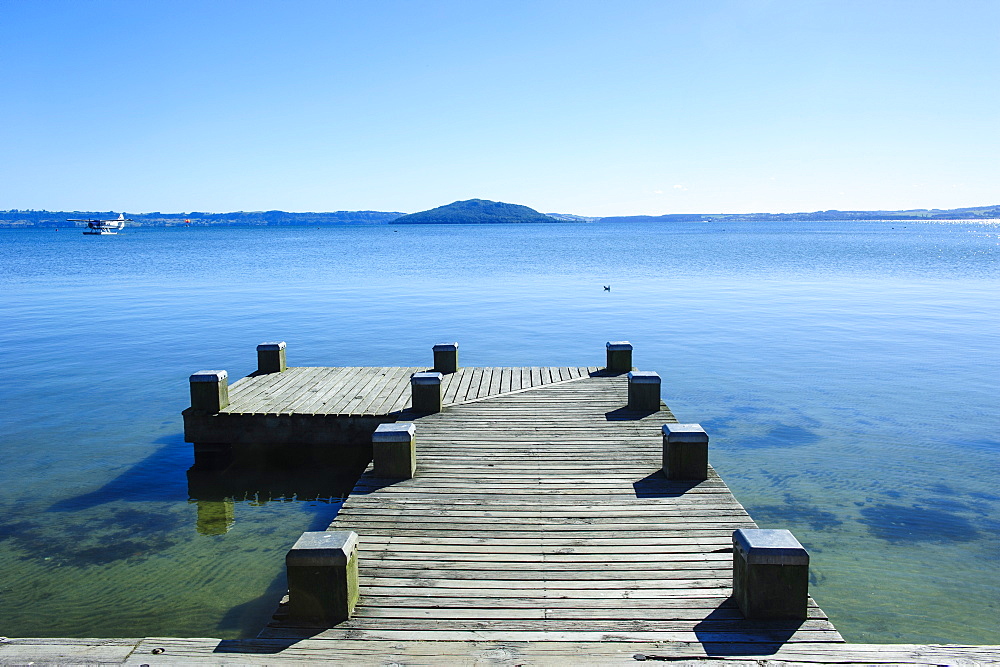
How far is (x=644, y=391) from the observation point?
1143 centimetres

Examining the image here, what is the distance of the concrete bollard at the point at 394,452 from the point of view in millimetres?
8461

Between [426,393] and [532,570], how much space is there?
5.42 m

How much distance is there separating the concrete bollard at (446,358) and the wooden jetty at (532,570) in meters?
3.72

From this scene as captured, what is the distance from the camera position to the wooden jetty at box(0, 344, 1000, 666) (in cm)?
496

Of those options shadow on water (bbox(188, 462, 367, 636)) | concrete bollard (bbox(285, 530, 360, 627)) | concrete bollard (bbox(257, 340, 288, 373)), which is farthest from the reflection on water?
concrete bollard (bbox(285, 530, 360, 627))

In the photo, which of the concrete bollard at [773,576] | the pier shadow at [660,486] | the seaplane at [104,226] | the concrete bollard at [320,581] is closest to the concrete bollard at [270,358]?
the pier shadow at [660,486]

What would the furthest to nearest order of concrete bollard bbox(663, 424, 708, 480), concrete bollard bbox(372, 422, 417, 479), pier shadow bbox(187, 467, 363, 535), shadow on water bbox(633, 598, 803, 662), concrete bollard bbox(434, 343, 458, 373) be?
concrete bollard bbox(434, 343, 458, 373), pier shadow bbox(187, 467, 363, 535), concrete bollard bbox(372, 422, 417, 479), concrete bollard bbox(663, 424, 708, 480), shadow on water bbox(633, 598, 803, 662)

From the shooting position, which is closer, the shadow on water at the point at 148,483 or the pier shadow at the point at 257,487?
the pier shadow at the point at 257,487

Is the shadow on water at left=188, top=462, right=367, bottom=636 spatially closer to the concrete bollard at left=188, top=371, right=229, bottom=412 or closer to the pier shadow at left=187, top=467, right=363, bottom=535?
the pier shadow at left=187, top=467, right=363, bottom=535

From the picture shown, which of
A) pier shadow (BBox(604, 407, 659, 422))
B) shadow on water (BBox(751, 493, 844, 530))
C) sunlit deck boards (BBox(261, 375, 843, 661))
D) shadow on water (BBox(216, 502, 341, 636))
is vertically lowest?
shadow on water (BBox(216, 502, 341, 636))

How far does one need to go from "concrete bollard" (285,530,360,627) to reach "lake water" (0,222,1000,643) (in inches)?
116

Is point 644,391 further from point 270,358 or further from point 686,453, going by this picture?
point 270,358

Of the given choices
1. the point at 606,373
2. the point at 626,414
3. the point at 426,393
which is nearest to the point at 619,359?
the point at 606,373

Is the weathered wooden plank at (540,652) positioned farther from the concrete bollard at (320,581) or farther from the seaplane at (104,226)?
the seaplane at (104,226)
